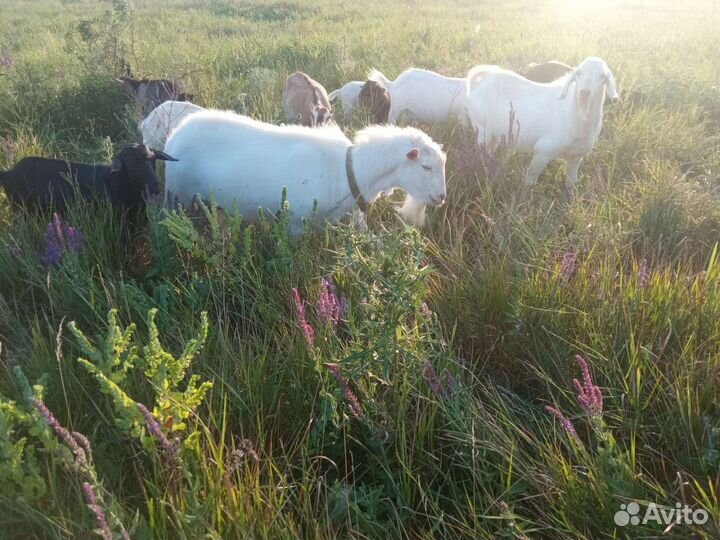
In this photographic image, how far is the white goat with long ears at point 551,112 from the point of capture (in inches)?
181

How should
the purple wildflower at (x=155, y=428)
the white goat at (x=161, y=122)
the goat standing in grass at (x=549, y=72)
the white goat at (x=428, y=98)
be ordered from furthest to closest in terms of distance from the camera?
1. the goat standing in grass at (x=549, y=72)
2. the white goat at (x=428, y=98)
3. the white goat at (x=161, y=122)
4. the purple wildflower at (x=155, y=428)

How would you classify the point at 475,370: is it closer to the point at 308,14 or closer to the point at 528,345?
the point at 528,345

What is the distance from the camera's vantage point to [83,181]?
3.90m

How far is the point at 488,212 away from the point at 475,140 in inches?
101

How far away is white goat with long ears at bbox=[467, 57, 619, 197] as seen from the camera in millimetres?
4586

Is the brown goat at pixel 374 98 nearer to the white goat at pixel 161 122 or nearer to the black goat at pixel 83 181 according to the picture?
the white goat at pixel 161 122

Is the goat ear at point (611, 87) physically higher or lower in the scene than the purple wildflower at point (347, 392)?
higher

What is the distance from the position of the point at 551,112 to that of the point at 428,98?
2474 millimetres

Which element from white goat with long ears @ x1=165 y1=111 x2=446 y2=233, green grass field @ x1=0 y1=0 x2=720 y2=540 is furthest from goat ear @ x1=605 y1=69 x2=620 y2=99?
white goat with long ears @ x1=165 y1=111 x2=446 y2=233

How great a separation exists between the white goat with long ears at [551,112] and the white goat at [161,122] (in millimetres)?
2921

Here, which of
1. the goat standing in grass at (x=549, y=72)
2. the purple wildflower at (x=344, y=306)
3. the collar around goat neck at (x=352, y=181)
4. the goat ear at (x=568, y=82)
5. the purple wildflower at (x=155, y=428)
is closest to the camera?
the purple wildflower at (x=155, y=428)

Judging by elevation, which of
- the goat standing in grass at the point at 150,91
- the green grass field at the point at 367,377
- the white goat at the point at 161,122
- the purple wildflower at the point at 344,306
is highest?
the goat standing in grass at the point at 150,91

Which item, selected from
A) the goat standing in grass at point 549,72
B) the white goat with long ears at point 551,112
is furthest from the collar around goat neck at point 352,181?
the goat standing in grass at point 549,72

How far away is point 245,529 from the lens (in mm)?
1444
